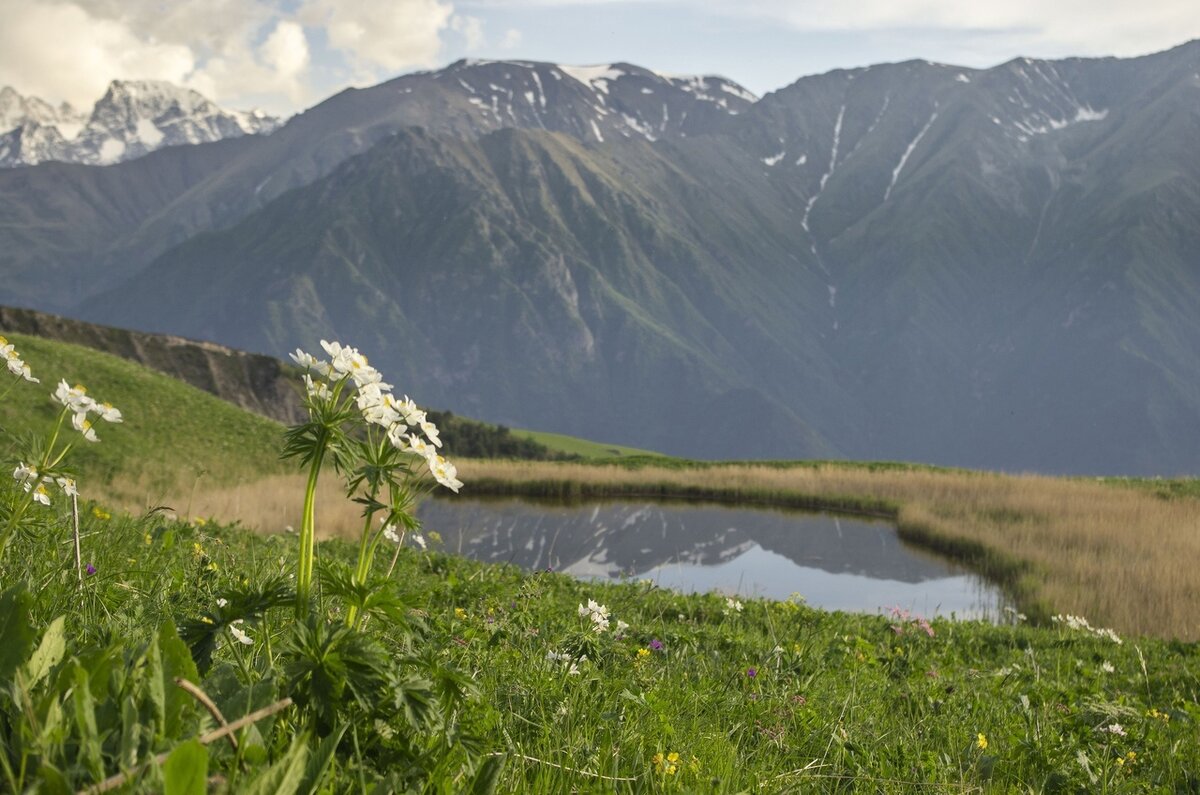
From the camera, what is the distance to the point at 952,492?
34.0m

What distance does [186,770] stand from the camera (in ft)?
5.27

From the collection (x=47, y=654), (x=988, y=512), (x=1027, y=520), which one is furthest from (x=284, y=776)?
(x=988, y=512)

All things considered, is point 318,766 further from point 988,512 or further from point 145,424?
point 145,424

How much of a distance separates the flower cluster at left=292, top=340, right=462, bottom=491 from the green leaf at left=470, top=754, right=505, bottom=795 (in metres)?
0.77

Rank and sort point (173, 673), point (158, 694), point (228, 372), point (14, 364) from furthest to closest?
point (228, 372)
point (14, 364)
point (173, 673)
point (158, 694)

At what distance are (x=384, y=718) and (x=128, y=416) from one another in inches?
1246

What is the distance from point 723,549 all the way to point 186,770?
25708 mm

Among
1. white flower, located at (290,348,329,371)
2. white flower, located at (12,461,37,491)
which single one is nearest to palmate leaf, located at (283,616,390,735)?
white flower, located at (290,348,329,371)

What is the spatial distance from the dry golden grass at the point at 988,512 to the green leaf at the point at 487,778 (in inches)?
200

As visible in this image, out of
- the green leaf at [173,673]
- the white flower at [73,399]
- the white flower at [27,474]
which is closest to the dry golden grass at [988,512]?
the white flower at [27,474]

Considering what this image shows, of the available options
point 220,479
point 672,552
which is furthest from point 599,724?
point 220,479

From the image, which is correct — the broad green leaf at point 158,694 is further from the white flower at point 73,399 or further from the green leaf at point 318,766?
the white flower at point 73,399

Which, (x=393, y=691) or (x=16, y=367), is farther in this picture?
(x=16, y=367)

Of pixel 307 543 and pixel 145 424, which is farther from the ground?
pixel 307 543
